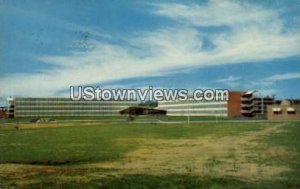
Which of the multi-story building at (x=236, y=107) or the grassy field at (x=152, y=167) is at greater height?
the multi-story building at (x=236, y=107)

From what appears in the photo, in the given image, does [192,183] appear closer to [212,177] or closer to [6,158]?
[212,177]

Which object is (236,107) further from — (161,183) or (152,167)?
(161,183)

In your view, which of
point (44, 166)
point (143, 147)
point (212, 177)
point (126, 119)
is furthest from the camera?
point (126, 119)

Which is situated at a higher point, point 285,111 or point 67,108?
point 67,108

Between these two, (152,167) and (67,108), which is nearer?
(152,167)

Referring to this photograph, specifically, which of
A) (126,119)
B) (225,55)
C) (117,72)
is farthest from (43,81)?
(126,119)

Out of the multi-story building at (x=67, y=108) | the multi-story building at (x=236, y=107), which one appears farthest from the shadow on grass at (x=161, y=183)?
the multi-story building at (x=236, y=107)

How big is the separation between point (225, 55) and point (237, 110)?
252ft

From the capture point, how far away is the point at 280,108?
84125 millimetres

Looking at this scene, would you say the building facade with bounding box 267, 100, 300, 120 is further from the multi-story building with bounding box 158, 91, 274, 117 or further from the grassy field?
the grassy field

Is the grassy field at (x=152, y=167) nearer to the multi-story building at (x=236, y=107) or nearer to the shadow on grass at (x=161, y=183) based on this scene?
the shadow on grass at (x=161, y=183)

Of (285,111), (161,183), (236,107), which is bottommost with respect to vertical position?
(161,183)

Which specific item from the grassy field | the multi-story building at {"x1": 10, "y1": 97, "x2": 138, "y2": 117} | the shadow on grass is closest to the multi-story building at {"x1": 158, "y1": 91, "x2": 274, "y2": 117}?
the multi-story building at {"x1": 10, "y1": 97, "x2": 138, "y2": 117}

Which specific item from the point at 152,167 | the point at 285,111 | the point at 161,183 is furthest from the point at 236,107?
the point at 161,183
